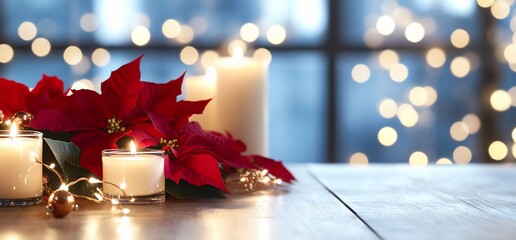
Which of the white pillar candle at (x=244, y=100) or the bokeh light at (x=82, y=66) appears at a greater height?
the bokeh light at (x=82, y=66)

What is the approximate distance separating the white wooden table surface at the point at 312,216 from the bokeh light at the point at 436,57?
1.64 m

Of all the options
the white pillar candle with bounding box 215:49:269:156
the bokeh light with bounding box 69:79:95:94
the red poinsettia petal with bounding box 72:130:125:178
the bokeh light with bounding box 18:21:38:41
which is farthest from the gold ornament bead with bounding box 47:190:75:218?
the bokeh light with bounding box 18:21:38:41

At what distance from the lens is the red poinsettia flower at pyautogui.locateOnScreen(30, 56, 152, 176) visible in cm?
85

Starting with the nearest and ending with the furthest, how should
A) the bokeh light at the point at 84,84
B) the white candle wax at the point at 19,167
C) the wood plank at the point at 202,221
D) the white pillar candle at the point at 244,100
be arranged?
the wood plank at the point at 202,221, the white candle wax at the point at 19,167, the white pillar candle at the point at 244,100, the bokeh light at the point at 84,84

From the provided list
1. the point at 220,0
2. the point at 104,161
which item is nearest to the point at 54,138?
the point at 104,161

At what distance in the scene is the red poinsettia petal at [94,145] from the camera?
839 millimetres

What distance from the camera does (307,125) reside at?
8.75 feet

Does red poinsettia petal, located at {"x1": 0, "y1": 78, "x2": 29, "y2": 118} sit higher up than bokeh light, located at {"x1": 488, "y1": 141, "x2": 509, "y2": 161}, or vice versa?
red poinsettia petal, located at {"x1": 0, "y1": 78, "x2": 29, "y2": 118}

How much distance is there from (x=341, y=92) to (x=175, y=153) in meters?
1.84

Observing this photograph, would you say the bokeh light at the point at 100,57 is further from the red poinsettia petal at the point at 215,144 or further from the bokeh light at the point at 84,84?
the red poinsettia petal at the point at 215,144

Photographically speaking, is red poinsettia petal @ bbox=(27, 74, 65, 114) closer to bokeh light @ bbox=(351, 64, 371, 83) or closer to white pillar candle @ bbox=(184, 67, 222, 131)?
white pillar candle @ bbox=(184, 67, 222, 131)

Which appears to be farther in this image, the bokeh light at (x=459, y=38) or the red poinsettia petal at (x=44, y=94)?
the bokeh light at (x=459, y=38)

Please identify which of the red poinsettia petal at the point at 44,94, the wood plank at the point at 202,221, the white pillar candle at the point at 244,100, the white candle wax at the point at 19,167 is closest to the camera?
the wood plank at the point at 202,221

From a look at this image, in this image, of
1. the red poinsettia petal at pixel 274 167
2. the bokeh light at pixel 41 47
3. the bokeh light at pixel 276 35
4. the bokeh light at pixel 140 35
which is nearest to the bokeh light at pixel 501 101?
the bokeh light at pixel 276 35
